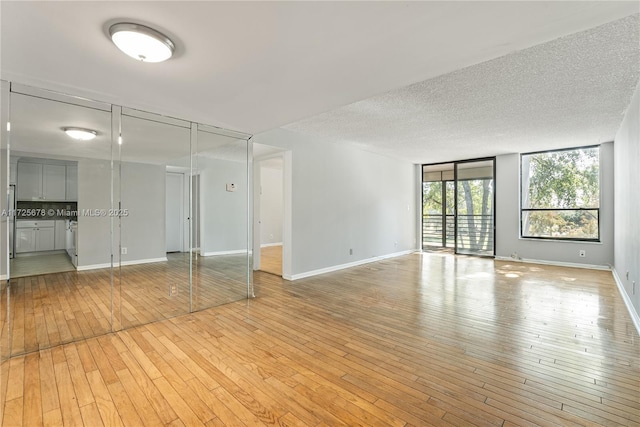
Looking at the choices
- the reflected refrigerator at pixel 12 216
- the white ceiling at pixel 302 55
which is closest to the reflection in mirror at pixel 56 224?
the reflected refrigerator at pixel 12 216

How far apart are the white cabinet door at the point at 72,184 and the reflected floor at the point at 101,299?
1191mm

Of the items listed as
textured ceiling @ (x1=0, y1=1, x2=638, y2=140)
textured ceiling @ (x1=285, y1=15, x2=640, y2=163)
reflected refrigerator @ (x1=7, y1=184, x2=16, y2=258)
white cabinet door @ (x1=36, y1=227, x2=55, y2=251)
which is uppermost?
textured ceiling @ (x1=285, y1=15, x2=640, y2=163)

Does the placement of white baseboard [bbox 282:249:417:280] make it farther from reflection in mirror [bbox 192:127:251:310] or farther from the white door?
the white door

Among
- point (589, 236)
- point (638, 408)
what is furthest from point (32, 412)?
point (589, 236)

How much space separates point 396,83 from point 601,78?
7.91 ft

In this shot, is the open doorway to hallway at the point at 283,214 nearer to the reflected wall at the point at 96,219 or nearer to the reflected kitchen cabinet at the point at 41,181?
the reflected wall at the point at 96,219

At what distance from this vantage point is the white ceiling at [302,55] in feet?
5.13

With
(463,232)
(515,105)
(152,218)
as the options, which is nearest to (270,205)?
Answer: (152,218)

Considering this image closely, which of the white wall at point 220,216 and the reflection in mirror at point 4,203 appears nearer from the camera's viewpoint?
the reflection in mirror at point 4,203

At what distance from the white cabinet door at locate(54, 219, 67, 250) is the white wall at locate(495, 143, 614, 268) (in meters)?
8.78

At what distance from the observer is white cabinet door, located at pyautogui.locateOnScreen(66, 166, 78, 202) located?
4.04 m

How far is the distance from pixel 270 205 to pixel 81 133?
6.32 meters

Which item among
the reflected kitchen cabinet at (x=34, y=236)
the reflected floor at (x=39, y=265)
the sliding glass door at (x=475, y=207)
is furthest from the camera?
the sliding glass door at (x=475, y=207)

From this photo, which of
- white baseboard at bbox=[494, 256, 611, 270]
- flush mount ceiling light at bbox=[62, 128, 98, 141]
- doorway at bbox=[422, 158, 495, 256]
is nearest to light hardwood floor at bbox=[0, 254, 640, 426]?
flush mount ceiling light at bbox=[62, 128, 98, 141]
